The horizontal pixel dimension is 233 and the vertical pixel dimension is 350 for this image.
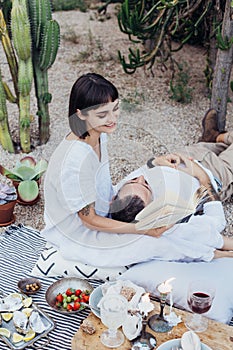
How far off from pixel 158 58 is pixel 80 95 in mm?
3888

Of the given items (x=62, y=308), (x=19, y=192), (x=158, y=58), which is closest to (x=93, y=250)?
(x=62, y=308)

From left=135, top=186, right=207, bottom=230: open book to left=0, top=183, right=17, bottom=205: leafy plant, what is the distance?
1.08m

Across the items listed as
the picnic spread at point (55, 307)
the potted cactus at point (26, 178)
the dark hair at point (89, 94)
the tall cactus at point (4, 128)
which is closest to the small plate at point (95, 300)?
the picnic spread at point (55, 307)

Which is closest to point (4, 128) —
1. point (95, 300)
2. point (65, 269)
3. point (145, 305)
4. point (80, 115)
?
point (80, 115)

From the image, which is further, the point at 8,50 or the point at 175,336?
the point at 8,50

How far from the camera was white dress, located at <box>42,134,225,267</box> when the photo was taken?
2.71 metres

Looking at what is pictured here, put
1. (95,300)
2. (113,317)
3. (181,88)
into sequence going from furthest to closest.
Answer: (181,88) → (95,300) → (113,317)

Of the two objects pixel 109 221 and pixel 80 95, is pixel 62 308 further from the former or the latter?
pixel 80 95

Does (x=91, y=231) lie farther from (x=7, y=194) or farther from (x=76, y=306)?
(x=7, y=194)

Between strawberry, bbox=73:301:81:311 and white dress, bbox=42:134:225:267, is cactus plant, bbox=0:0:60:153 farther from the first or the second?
strawberry, bbox=73:301:81:311

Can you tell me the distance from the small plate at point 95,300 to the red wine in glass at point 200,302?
0.41 metres

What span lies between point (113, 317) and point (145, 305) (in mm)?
191

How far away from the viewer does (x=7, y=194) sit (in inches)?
139

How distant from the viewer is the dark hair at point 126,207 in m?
2.71
